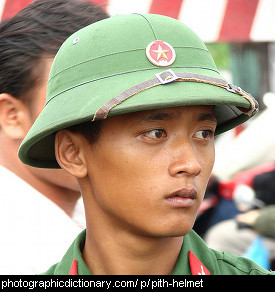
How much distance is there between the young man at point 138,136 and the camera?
2.29 metres

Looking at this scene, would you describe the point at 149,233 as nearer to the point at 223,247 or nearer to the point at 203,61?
the point at 203,61

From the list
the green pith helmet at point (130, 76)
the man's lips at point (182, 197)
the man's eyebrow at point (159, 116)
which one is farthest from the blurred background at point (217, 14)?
the man's lips at point (182, 197)

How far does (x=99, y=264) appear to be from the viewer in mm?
2566

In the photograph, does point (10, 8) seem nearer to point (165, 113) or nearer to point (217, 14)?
point (217, 14)

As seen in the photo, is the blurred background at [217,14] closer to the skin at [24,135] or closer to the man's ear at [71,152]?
the skin at [24,135]

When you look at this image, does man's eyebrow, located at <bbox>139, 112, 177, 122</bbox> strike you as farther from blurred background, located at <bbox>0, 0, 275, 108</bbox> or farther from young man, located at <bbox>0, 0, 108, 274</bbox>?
blurred background, located at <bbox>0, 0, 275, 108</bbox>

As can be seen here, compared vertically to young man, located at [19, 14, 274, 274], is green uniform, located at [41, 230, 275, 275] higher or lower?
lower

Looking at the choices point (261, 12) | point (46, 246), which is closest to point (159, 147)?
point (46, 246)

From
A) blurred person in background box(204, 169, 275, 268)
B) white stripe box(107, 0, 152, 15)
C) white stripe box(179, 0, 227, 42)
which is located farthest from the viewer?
white stripe box(179, 0, 227, 42)

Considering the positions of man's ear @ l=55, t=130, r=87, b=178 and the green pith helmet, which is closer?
the green pith helmet

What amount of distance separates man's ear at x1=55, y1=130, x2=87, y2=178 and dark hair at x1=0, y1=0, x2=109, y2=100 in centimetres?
81

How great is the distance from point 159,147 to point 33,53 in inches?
47.2

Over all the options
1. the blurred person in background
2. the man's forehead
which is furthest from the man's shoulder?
the blurred person in background

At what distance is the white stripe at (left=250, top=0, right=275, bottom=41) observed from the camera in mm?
6516
